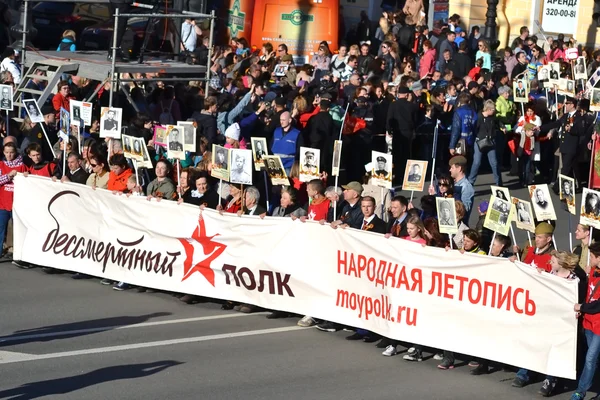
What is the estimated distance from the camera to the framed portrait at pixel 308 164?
15789 millimetres

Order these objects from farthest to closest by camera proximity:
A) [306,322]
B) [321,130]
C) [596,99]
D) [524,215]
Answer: [321,130]
[596,99]
[306,322]
[524,215]

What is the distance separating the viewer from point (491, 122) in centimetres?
2012

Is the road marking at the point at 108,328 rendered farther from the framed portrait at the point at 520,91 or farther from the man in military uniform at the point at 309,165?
the framed portrait at the point at 520,91

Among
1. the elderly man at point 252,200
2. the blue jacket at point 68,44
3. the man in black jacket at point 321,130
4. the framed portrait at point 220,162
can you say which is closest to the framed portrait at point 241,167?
the framed portrait at point 220,162

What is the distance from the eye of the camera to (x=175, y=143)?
54.1 feet

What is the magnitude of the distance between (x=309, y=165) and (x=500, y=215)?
3.65m

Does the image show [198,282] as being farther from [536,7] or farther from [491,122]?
[536,7]

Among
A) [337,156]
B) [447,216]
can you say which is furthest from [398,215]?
[337,156]

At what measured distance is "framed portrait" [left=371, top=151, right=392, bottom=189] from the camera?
1520cm

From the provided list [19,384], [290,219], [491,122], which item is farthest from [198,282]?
[491,122]

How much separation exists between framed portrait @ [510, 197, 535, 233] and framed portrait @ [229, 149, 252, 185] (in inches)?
139

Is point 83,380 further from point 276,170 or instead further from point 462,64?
point 462,64

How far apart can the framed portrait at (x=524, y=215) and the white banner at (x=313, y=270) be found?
936 millimetres

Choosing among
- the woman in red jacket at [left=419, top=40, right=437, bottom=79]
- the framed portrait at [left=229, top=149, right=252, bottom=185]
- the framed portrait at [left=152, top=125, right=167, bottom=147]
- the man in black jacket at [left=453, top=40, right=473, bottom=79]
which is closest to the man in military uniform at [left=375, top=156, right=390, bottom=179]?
the framed portrait at [left=229, top=149, right=252, bottom=185]
